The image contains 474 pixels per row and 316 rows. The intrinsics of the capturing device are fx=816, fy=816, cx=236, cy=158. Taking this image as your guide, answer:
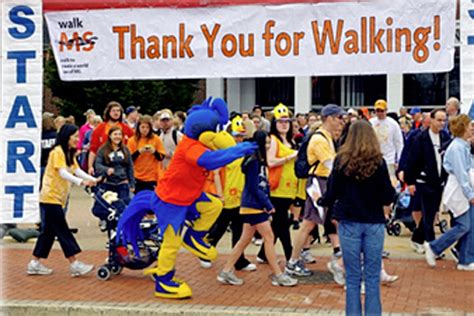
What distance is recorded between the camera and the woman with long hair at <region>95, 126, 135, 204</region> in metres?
10.4

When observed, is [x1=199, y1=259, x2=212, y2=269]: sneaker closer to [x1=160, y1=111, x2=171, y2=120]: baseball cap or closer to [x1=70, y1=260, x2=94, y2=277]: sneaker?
[x1=70, y1=260, x2=94, y2=277]: sneaker

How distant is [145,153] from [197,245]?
11.2ft

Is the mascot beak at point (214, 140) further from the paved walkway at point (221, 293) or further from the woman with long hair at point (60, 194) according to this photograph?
the woman with long hair at point (60, 194)

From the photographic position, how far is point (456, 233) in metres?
9.64

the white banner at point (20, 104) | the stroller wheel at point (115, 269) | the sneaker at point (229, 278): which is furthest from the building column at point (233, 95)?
the white banner at point (20, 104)

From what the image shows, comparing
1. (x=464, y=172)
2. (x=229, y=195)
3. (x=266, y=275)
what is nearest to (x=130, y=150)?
(x=229, y=195)

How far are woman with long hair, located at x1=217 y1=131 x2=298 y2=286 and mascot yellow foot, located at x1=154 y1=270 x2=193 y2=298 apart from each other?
2.52ft

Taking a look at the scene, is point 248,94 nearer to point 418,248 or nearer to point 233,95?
point 233,95

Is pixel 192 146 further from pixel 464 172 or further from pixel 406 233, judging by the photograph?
pixel 406 233

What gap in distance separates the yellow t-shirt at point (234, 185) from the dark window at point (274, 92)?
1826cm

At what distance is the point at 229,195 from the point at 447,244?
8.72 feet

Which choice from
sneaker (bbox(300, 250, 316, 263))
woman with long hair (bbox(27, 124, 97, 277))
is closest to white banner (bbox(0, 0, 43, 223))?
woman with long hair (bbox(27, 124, 97, 277))

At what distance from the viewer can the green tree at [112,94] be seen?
25.1m

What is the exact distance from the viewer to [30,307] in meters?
8.06
